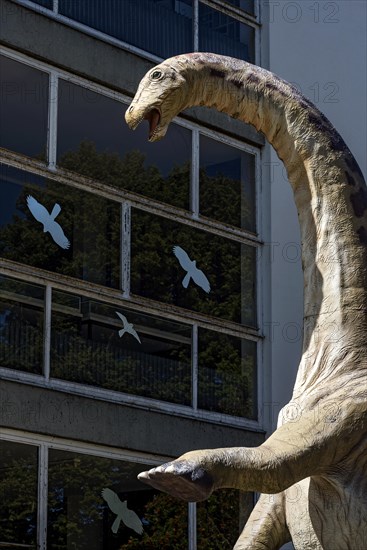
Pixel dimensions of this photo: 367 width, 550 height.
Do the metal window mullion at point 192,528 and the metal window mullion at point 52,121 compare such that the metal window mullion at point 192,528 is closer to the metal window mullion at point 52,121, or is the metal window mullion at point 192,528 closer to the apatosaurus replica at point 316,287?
the metal window mullion at point 52,121

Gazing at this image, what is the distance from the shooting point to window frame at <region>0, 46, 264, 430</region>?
12.5 metres

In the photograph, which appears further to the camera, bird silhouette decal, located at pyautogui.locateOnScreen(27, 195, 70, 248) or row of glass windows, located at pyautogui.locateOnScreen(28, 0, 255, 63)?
row of glass windows, located at pyautogui.locateOnScreen(28, 0, 255, 63)

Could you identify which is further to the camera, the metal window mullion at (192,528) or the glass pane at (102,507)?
the metal window mullion at (192,528)

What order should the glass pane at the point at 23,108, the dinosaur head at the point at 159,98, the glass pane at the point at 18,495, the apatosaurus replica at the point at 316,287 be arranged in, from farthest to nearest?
the glass pane at the point at 23,108, the glass pane at the point at 18,495, the dinosaur head at the point at 159,98, the apatosaurus replica at the point at 316,287

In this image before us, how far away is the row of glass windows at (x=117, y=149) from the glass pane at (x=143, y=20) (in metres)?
0.72

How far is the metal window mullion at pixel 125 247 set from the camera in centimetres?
1323

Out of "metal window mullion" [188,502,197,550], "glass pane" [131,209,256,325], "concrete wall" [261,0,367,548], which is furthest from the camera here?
"concrete wall" [261,0,367,548]

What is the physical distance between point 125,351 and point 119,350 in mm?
64

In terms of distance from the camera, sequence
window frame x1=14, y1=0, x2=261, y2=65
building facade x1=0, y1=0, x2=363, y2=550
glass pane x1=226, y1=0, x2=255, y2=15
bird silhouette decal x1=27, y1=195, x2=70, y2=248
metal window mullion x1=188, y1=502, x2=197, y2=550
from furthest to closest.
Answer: glass pane x1=226, y1=0, x2=255, y2=15, metal window mullion x1=188, y1=502, x2=197, y2=550, window frame x1=14, y1=0, x2=261, y2=65, bird silhouette decal x1=27, y1=195, x2=70, y2=248, building facade x1=0, y1=0, x2=363, y2=550

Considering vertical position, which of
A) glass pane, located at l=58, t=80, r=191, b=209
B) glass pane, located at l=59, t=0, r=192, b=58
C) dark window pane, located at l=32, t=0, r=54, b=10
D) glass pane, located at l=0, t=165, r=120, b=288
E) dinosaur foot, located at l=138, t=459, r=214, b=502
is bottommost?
dinosaur foot, located at l=138, t=459, r=214, b=502

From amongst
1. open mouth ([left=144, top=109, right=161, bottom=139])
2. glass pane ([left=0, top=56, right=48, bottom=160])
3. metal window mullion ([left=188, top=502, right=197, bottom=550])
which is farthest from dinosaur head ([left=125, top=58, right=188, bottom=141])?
metal window mullion ([left=188, top=502, right=197, bottom=550])

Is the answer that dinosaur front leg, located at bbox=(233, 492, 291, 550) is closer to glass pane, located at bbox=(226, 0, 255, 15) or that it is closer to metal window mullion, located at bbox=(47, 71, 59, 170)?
metal window mullion, located at bbox=(47, 71, 59, 170)

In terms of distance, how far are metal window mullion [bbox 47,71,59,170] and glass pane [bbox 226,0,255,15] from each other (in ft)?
10.0

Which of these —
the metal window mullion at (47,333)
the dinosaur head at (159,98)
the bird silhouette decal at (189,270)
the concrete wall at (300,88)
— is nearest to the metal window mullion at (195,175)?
the bird silhouette decal at (189,270)
